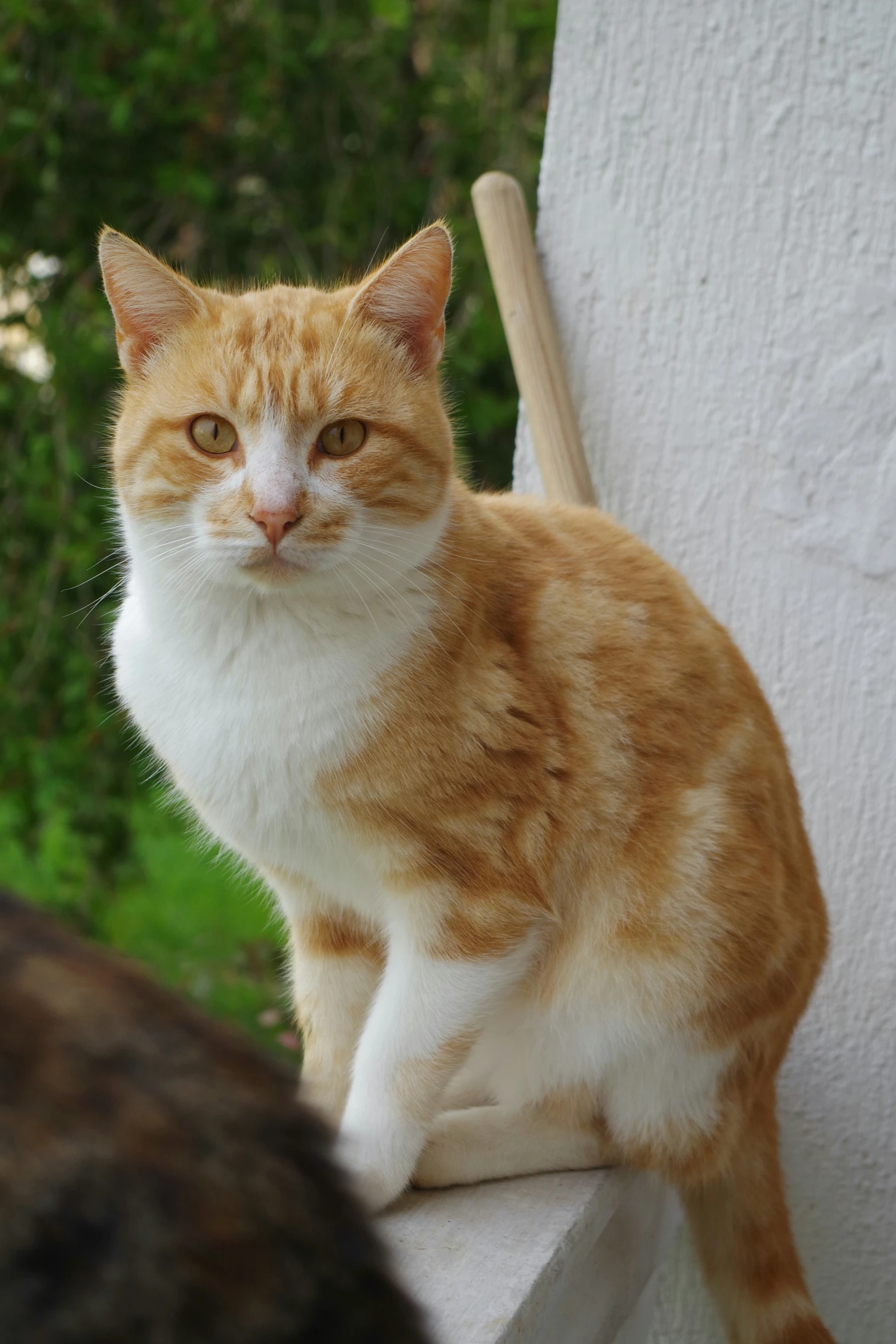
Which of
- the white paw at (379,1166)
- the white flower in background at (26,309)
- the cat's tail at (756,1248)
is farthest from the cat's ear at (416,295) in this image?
the white flower in background at (26,309)

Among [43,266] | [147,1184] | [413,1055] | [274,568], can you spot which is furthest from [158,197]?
[147,1184]

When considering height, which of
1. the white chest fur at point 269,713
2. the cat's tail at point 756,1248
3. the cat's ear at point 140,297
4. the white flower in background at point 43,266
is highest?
the cat's ear at point 140,297

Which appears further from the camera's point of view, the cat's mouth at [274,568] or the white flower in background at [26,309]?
the white flower in background at [26,309]

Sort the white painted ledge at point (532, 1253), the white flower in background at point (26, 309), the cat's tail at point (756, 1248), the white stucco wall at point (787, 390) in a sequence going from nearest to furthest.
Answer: the white painted ledge at point (532, 1253) < the cat's tail at point (756, 1248) < the white stucco wall at point (787, 390) < the white flower in background at point (26, 309)

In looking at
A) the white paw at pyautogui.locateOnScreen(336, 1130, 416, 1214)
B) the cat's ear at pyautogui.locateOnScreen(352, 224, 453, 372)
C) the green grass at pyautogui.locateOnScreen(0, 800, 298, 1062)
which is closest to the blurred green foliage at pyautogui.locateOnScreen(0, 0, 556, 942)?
the green grass at pyautogui.locateOnScreen(0, 800, 298, 1062)

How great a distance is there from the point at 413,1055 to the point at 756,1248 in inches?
17.8

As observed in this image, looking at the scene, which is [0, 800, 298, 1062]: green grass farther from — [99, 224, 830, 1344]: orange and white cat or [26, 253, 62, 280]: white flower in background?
[99, 224, 830, 1344]: orange and white cat

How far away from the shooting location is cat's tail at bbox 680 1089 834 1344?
3.88ft

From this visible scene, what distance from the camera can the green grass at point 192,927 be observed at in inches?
93.4

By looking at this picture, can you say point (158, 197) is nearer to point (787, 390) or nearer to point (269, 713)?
point (787, 390)

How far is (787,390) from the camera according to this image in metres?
1.40

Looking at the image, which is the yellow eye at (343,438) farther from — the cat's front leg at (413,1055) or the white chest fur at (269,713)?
the cat's front leg at (413,1055)

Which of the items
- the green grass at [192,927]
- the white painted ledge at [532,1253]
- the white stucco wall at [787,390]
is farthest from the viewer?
the green grass at [192,927]

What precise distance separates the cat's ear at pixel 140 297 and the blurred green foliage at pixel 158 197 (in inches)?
33.7
